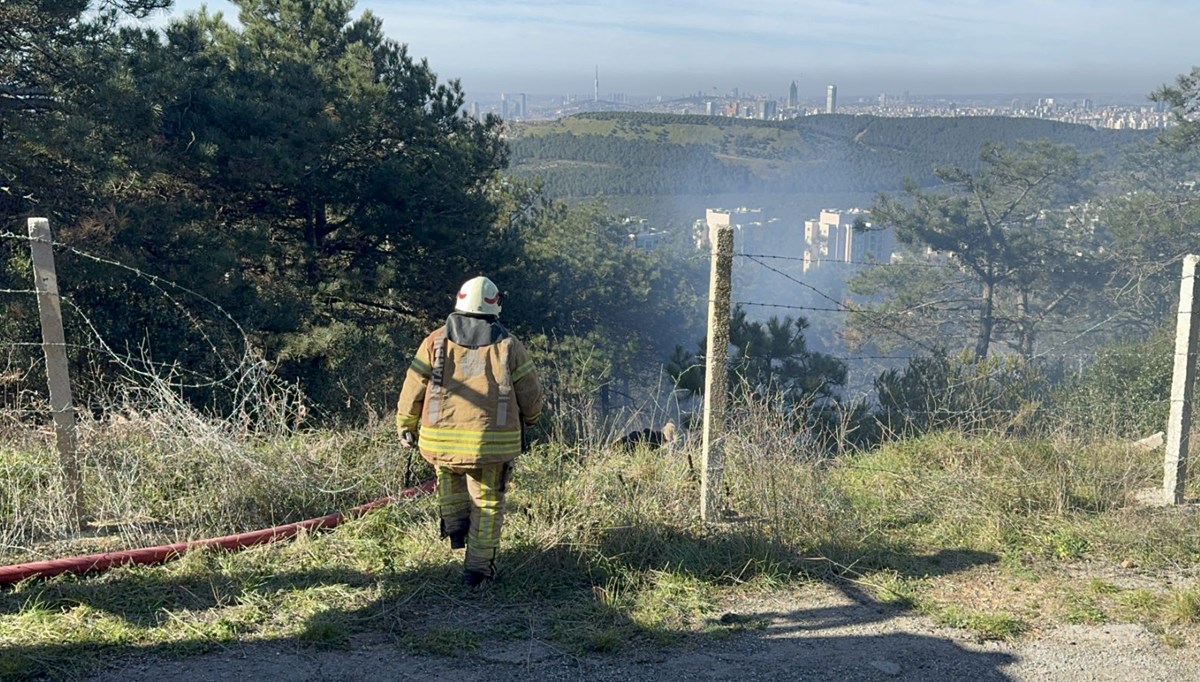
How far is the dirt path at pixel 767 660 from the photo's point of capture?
4039mm

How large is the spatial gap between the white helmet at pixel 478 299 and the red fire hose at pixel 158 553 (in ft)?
4.85

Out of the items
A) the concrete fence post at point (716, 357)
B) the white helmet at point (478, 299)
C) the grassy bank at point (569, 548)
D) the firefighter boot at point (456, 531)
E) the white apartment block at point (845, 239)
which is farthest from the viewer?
the white apartment block at point (845, 239)

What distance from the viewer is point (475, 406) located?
185 inches

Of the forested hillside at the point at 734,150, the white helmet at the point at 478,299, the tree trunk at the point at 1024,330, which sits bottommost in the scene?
the tree trunk at the point at 1024,330

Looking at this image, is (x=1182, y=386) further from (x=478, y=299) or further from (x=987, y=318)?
(x=987, y=318)

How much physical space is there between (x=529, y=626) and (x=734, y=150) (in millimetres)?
82297

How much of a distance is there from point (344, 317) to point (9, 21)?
7.61 meters

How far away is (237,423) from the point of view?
5910mm

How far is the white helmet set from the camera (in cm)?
476

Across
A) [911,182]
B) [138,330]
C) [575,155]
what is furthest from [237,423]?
[575,155]

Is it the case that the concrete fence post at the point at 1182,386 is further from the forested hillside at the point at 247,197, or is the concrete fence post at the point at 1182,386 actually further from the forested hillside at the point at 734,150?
the forested hillside at the point at 734,150

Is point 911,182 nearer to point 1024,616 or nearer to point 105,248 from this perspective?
point 105,248

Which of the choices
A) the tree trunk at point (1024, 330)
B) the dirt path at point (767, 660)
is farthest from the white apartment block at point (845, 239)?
the dirt path at point (767, 660)

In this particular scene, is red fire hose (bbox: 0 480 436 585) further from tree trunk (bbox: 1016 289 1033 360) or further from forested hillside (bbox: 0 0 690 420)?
tree trunk (bbox: 1016 289 1033 360)
